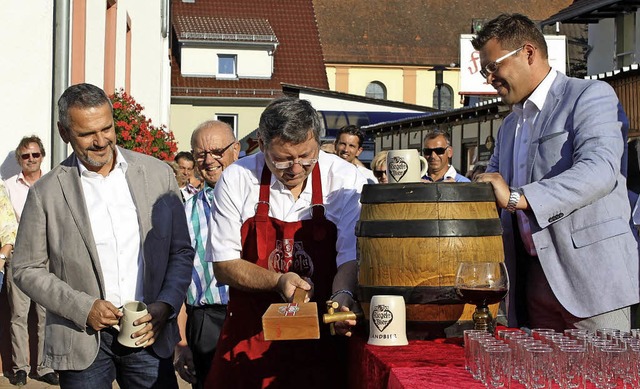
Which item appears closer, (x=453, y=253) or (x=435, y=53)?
(x=453, y=253)

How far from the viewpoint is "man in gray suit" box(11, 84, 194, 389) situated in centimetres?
409

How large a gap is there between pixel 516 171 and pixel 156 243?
150 cm

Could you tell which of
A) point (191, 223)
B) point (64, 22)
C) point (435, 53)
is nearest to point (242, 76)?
point (435, 53)

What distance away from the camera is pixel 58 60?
9266 mm

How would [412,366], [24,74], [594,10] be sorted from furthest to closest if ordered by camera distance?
[594,10], [24,74], [412,366]

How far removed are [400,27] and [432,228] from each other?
5702 centimetres

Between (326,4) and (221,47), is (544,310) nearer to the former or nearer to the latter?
(221,47)

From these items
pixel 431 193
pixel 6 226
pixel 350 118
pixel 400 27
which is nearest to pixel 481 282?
pixel 431 193

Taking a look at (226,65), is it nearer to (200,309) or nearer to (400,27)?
(400,27)

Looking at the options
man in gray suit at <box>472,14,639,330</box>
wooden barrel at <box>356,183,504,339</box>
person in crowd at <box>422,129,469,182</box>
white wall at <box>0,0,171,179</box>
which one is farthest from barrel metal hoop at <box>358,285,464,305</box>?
white wall at <box>0,0,171,179</box>

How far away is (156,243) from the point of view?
4.30 m

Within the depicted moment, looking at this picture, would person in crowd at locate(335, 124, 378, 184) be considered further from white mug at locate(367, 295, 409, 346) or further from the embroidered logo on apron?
white mug at locate(367, 295, 409, 346)

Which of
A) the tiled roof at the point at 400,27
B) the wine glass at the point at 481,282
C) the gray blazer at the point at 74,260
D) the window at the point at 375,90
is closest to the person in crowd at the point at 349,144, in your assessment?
the gray blazer at the point at 74,260

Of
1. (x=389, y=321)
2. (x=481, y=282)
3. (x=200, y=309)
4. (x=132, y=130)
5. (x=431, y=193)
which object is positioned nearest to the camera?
(x=481, y=282)
